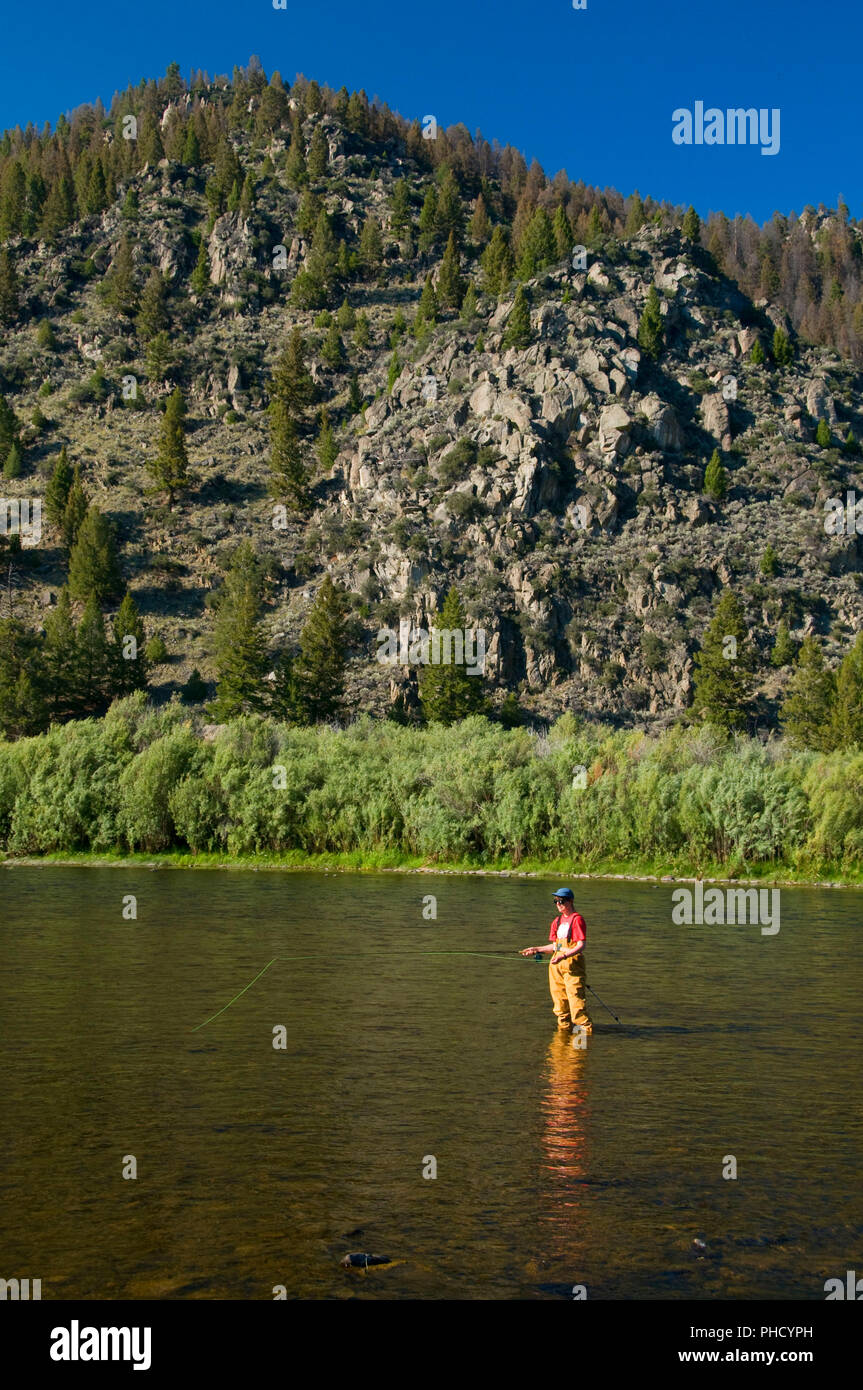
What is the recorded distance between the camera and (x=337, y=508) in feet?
373

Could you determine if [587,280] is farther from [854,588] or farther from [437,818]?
[437,818]

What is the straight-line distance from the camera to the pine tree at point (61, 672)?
76.1 meters

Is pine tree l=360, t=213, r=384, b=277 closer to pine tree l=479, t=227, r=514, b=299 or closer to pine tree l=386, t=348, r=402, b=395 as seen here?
pine tree l=479, t=227, r=514, b=299

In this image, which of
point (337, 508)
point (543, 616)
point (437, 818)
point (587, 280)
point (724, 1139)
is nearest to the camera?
point (724, 1139)

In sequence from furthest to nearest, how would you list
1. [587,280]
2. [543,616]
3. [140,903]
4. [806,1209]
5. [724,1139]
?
[587,280] → [543,616] → [140,903] → [724,1139] → [806,1209]

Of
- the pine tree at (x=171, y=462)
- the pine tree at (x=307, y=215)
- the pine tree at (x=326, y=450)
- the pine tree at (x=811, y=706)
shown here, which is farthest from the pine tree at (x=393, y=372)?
the pine tree at (x=811, y=706)

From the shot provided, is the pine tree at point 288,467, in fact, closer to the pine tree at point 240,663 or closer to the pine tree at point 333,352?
the pine tree at point 333,352

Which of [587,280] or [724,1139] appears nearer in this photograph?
[724,1139]

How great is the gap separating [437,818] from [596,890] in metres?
8.65

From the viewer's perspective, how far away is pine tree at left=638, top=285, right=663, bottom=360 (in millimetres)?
116812

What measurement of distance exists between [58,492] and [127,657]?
3470 centimetres

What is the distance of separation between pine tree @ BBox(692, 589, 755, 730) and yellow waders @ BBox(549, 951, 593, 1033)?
6424 centimetres

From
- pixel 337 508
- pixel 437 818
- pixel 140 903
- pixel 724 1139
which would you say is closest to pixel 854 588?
pixel 337 508

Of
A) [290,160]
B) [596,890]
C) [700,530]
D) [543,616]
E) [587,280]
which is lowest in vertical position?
[596,890]
